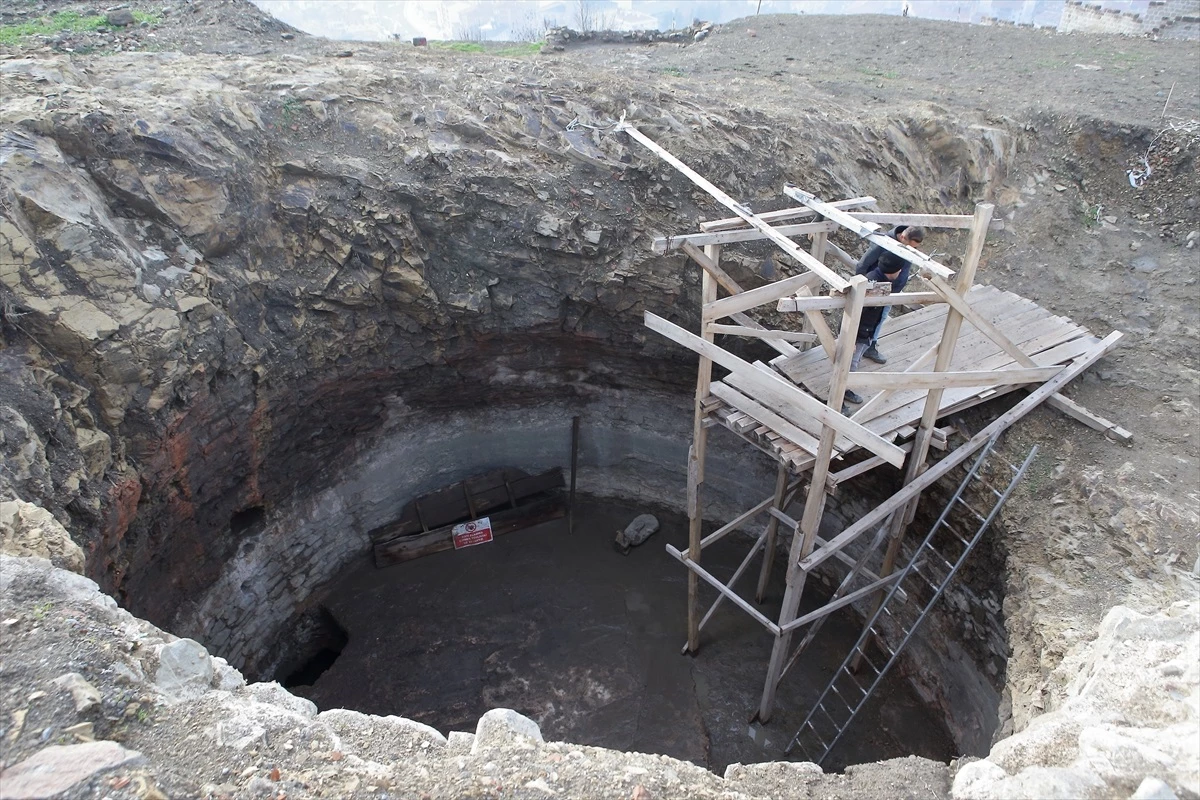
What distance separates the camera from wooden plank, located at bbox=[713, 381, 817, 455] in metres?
5.44

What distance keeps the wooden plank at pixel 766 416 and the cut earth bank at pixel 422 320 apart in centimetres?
215

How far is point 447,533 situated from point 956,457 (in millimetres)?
6673

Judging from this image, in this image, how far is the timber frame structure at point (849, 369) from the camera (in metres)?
4.81

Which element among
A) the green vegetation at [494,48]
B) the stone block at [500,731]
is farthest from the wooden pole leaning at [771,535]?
the green vegetation at [494,48]

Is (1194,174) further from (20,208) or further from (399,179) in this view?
(20,208)

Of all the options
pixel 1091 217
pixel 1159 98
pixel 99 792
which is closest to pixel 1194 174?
Result: pixel 1091 217

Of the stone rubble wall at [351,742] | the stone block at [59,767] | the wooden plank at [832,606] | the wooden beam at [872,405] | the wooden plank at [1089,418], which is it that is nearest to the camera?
the stone block at [59,767]

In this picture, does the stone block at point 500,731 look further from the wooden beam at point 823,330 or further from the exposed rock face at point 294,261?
the exposed rock face at point 294,261

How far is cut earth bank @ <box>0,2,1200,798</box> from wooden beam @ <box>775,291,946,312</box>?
2.40 meters

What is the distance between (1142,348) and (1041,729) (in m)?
5.42

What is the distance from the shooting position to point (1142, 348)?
712 cm

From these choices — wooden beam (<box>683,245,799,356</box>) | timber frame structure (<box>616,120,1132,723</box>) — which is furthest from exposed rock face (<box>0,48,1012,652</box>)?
wooden beam (<box>683,245,799,356</box>)

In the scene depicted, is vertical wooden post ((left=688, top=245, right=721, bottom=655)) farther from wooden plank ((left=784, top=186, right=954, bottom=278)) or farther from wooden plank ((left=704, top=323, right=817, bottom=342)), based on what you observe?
wooden plank ((left=784, top=186, right=954, bottom=278))

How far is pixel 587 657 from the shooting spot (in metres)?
8.23
